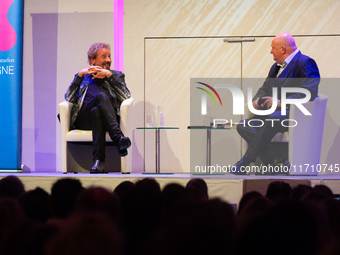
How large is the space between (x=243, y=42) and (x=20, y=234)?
4439mm

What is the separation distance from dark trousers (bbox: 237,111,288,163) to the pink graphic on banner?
7.93ft

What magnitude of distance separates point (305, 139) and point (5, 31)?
3.00 metres

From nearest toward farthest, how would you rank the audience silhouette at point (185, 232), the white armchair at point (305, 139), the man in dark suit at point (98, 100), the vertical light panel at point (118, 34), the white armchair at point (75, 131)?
the audience silhouette at point (185, 232) → the white armchair at point (305, 139) → the man in dark suit at point (98, 100) → the white armchair at point (75, 131) → the vertical light panel at point (118, 34)

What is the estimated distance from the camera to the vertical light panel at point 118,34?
4.43m

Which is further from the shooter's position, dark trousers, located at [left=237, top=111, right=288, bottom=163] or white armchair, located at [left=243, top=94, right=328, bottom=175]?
dark trousers, located at [left=237, top=111, right=288, bottom=163]

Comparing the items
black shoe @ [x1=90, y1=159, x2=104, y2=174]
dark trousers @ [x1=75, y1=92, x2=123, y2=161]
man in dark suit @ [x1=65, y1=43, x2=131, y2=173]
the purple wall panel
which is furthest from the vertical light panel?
black shoe @ [x1=90, y1=159, x2=104, y2=174]

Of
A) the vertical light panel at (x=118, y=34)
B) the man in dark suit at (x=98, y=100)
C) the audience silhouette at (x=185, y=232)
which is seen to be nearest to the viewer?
the audience silhouette at (x=185, y=232)

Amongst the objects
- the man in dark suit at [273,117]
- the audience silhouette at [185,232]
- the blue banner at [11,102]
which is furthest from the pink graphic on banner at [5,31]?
the audience silhouette at [185,232]

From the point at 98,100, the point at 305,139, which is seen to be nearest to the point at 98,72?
the point at 98,100

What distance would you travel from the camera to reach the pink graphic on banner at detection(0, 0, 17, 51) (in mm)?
3554

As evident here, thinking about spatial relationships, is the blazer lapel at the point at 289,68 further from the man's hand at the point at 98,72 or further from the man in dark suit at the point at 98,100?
the man's hand at the point at 98,72

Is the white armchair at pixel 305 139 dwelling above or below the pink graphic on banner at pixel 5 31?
below

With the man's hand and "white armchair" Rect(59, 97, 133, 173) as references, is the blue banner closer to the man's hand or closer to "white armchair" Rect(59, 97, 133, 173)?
"white armchair" Rect(59, 97, 133, 173)

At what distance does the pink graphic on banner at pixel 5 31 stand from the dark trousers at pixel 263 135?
242 cm
